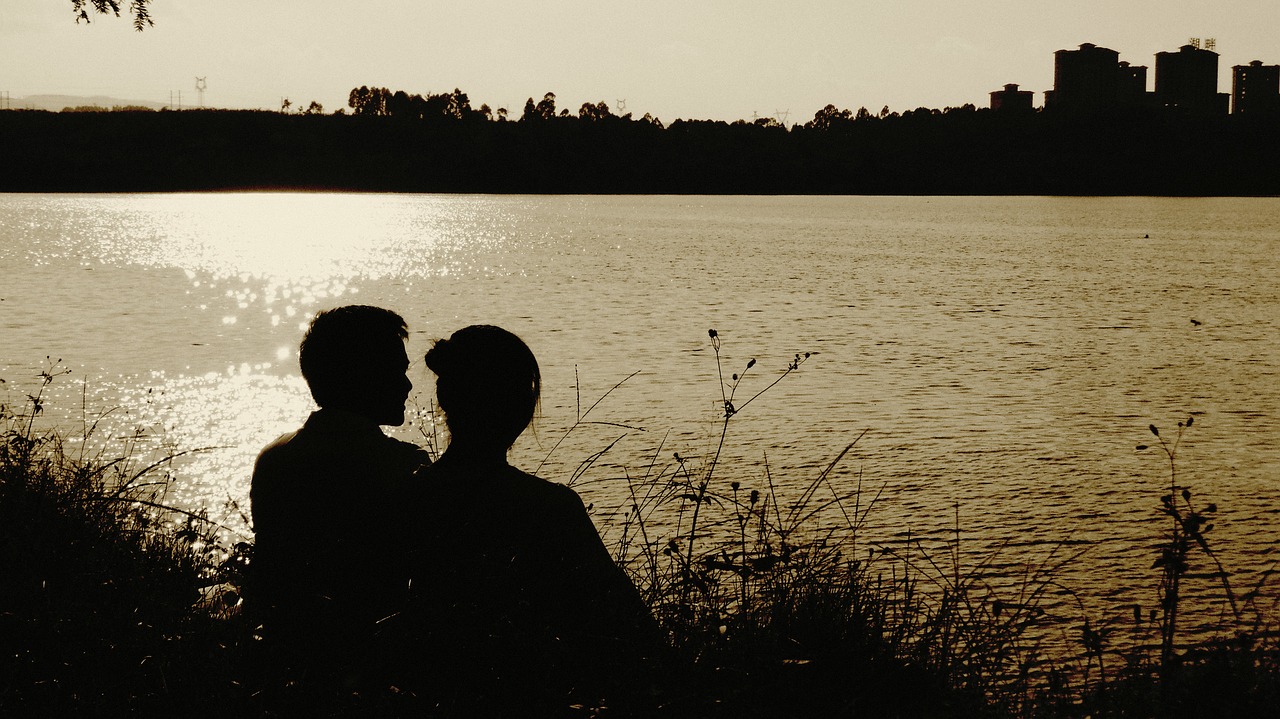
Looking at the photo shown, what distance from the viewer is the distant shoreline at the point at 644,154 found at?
133 meters

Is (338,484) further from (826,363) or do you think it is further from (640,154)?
(640,154)

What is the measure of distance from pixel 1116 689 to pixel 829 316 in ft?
62.0

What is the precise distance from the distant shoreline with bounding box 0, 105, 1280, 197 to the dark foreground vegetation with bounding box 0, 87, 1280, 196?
0.16m

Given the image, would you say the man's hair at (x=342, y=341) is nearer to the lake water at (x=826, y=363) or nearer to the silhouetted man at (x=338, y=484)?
the silhouetted man at (x=338, y=484)

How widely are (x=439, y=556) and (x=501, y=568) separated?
0.21 m

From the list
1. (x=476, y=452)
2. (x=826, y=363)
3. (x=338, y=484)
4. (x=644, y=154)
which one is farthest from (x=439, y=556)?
(x=644, y=154)

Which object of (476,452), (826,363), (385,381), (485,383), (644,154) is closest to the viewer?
(485,383)

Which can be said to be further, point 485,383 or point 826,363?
point 826,363

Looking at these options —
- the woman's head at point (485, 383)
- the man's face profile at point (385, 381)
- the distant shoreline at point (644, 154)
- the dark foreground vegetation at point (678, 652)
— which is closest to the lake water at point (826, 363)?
the dark foreground vegetation at point (678, 652)

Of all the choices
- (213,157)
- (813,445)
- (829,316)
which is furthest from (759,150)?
(813,445)

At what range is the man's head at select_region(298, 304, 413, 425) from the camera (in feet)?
11.7

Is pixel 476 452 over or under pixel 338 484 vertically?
over

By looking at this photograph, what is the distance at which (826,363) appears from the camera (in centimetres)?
1662

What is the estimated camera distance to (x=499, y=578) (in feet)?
10.4
